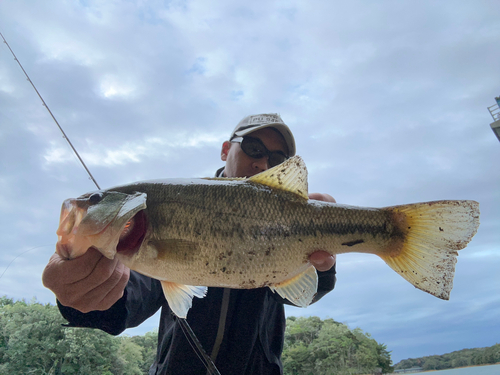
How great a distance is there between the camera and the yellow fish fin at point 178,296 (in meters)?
1.81

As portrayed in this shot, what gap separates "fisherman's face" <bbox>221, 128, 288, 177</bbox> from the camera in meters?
3.42

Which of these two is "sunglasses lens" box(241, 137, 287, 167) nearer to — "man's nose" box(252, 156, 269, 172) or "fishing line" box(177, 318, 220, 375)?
"man's nose" box(252, 156, 269, 172)

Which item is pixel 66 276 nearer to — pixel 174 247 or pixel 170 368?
pixel 174 247

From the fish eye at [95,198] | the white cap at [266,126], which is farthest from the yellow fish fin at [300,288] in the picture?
the white cap at [266,126]

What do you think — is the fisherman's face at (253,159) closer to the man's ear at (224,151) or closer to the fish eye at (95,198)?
the man's ear at (224,151)

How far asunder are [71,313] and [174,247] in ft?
3.49

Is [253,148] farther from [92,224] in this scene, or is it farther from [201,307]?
[92,224]

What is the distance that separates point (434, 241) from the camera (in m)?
1.76

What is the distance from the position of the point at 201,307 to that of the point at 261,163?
1.75m

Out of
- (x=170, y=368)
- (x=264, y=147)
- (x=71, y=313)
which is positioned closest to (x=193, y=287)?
(x=71, y=313)

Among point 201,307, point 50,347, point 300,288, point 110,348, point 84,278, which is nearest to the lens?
point 84,278

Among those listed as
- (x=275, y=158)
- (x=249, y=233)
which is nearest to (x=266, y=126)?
(x=275, y=158)

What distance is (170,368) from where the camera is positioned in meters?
2.53

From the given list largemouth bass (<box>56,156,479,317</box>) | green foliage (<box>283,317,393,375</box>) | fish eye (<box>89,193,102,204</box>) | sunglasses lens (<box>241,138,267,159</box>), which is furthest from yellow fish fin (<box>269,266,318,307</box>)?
green foliage (<box>283,317,393,375</box>)
